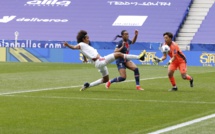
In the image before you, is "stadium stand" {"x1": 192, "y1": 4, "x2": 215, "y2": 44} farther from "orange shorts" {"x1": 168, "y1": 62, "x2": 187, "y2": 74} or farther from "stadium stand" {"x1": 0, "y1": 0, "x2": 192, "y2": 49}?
"orange shorts" {"x1": 168, "y1": 62, "x2": 187, "y2": 74}

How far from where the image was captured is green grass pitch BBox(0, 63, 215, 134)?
40.5 feet

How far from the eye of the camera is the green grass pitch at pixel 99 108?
40.5 feet

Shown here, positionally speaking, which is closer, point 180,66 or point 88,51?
point 88,51

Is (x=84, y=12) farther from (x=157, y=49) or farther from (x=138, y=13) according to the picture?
(x=157, y=49)

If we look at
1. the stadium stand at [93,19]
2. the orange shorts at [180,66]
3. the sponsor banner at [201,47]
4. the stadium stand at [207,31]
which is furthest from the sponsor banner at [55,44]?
the orange shorts at [180,66]

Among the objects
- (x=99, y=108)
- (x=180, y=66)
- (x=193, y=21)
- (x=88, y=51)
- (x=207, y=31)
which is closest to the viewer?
(x=99, y=108)

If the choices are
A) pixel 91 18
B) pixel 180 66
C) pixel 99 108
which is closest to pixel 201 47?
pixel 91 18

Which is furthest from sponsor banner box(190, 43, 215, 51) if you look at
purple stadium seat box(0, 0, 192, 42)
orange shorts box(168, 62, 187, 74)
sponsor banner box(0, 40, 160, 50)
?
orange shorts box(168, 62, 187, 74)

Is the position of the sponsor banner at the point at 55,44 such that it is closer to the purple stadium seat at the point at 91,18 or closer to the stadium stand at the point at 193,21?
the purple stadium seat at the point at 91,18

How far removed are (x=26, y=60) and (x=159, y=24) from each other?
35.8 feet

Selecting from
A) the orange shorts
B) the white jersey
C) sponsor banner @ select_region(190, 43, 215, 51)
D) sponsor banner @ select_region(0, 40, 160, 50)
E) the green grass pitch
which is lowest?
the green grass pitch

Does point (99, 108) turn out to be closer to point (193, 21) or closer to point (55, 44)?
point (55, 44)

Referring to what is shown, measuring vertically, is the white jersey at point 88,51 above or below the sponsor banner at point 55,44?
below

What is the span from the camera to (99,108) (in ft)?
51.8
